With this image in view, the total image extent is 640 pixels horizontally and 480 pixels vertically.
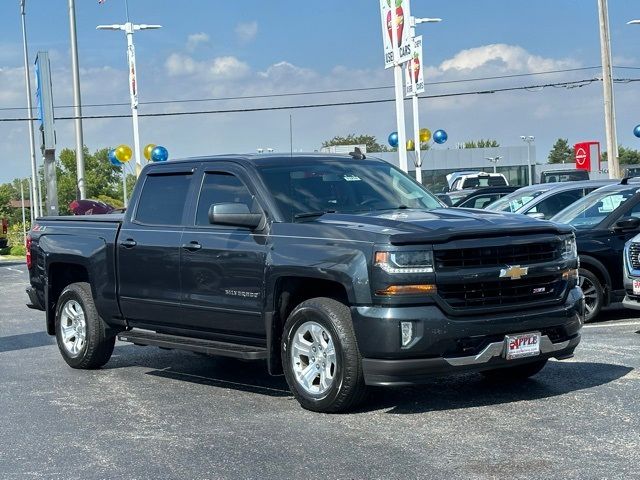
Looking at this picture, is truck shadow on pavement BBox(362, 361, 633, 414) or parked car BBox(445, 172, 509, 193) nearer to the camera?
truck shadow on pavement BBox(362, 361, 633, 414)

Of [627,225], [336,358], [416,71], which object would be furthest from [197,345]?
[416,71]

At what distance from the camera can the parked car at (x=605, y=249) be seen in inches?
483

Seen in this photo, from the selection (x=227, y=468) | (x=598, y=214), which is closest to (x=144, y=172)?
(x=227, y=468)

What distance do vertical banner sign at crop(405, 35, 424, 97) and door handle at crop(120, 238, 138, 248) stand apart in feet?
51.7

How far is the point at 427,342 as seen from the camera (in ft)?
23.0

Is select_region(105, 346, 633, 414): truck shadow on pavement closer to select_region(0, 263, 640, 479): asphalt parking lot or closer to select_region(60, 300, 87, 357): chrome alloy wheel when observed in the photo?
select_region(0, 263, 640, 479): asphalt parking lot

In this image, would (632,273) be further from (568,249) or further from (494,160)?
(494,160)

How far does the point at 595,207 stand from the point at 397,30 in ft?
19.6

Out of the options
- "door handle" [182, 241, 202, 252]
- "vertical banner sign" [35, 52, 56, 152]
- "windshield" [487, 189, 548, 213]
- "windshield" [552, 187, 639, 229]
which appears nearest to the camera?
"door handle" [182, 241, 202, 252]

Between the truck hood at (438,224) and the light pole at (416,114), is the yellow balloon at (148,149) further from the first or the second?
the truck hood at (438,224)

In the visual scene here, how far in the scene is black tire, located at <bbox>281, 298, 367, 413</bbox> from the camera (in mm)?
7250

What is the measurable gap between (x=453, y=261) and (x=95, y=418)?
2882 mm

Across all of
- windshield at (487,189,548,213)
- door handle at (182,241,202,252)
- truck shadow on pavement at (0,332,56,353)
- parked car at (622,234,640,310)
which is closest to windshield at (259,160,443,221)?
door handle at (182,241,202,252)

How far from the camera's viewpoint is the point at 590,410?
7.27 metres
